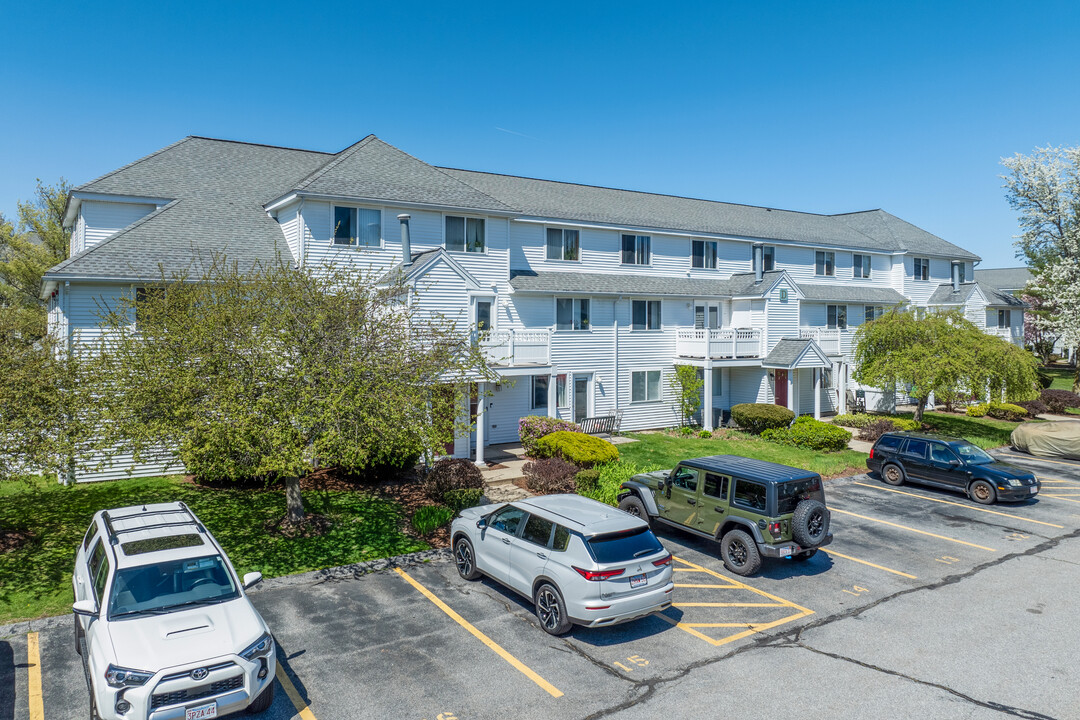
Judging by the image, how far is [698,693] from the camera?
8.54 m

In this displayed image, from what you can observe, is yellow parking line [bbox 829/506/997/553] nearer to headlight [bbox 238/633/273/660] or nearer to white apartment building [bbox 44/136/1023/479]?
white apartment building [bbox 44/136/1023/479]

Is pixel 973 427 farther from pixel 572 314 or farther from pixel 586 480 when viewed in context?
pixel 586 480

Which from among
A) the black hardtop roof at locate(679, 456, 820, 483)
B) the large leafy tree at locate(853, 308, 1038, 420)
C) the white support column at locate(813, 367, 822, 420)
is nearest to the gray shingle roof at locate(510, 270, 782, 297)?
the white support column at locate(813, 367, 822, 420)

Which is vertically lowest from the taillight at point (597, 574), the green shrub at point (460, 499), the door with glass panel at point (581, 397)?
the green shrub at point (460, 499)

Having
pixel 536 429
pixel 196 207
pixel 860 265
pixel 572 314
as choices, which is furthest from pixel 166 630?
pixel 860 265

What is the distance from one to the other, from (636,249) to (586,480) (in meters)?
15.4

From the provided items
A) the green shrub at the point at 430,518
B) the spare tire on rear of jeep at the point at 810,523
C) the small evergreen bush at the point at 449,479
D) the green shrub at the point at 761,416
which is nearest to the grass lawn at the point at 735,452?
the green shrub at the point at 761,416

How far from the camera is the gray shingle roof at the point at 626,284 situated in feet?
85.0

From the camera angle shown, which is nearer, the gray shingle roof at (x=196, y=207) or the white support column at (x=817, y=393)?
the gray shingle roof at (x=196, y=207)

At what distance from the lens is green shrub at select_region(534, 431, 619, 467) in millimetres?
19609

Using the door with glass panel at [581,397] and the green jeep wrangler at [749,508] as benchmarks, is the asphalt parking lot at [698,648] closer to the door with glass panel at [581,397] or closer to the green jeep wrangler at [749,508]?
the green jeep wrangler at [749,508]

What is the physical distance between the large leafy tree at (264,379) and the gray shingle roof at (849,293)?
2580 centimetres

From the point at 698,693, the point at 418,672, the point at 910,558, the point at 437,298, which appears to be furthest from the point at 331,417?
the point at 910,558

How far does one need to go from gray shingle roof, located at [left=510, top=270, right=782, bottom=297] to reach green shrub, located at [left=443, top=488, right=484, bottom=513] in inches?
431
